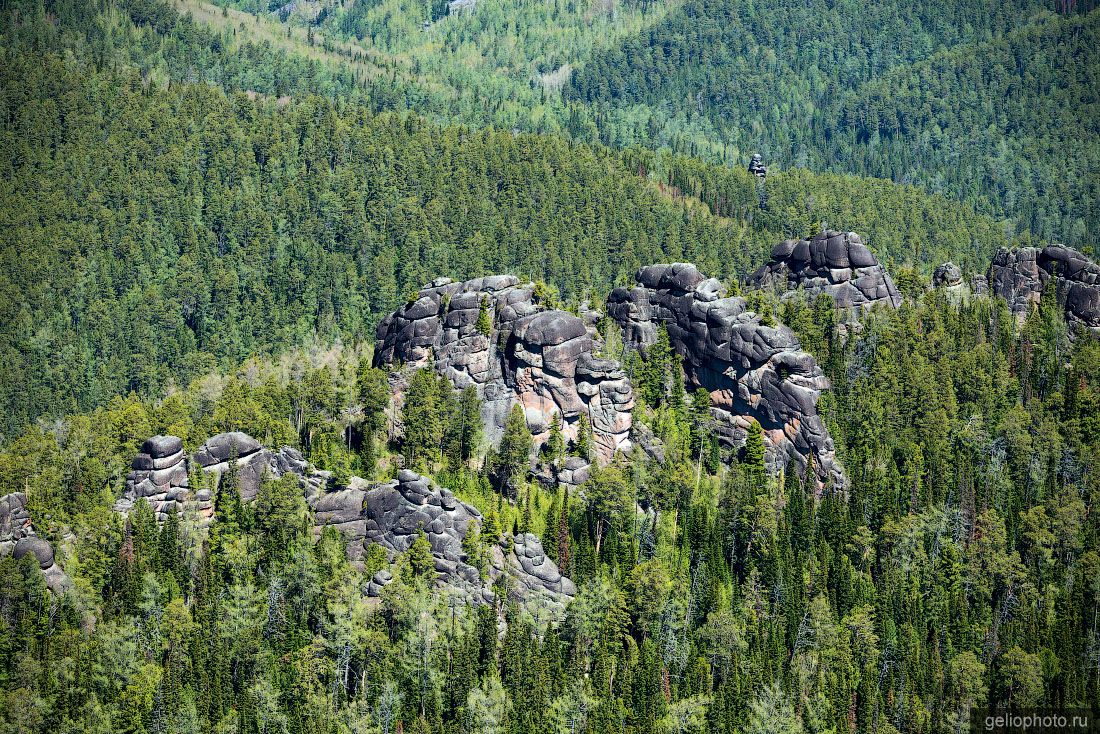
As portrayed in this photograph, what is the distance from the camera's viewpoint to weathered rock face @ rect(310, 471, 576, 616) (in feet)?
500

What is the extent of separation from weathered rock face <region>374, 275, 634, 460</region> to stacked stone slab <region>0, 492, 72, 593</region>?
52.8m

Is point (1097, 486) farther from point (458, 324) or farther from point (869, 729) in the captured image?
point (458, 324)

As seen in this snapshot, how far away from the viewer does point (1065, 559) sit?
177875 mm

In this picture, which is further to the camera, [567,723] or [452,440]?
[452,440]

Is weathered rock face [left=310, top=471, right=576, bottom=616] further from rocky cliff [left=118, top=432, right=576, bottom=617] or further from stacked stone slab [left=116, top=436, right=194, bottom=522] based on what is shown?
stacked stone slab [left=116, top=436, right=194, bottom=522]

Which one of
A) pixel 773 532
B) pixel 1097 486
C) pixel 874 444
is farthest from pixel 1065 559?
pixel 773 532

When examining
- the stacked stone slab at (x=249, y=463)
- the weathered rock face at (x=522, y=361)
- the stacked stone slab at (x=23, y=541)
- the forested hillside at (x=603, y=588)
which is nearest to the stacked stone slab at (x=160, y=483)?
the forested hillside at (x=603, y=588)

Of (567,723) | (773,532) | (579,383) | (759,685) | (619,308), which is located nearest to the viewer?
(567,723)

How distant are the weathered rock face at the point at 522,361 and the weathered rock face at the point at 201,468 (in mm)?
29073

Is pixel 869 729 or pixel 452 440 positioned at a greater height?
pixel 452 440

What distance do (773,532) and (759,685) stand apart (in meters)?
26.0

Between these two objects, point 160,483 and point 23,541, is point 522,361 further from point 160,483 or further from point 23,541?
point 23,541

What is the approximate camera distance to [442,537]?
504 feet
